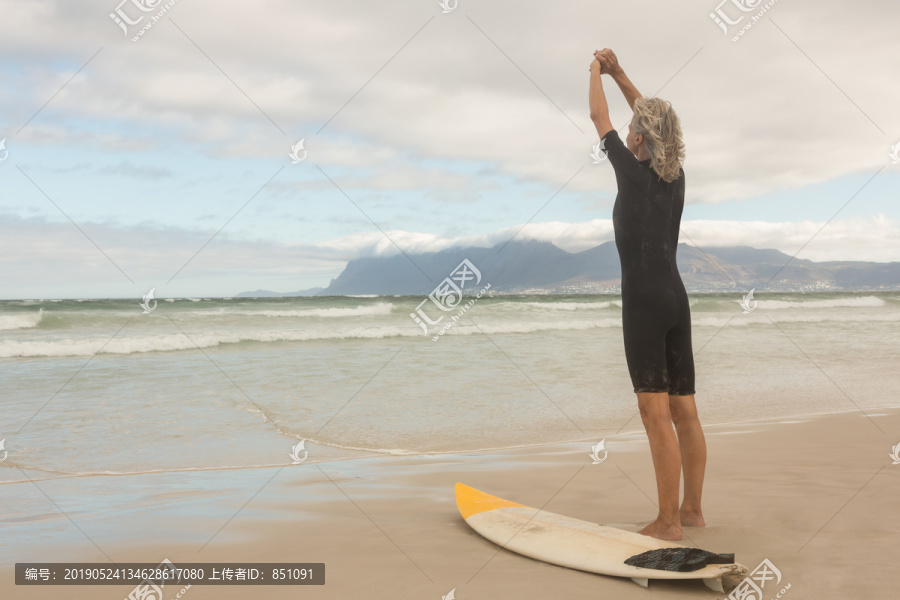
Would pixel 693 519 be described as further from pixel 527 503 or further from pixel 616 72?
pixel 616 72

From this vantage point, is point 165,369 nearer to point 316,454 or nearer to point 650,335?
point 316,454

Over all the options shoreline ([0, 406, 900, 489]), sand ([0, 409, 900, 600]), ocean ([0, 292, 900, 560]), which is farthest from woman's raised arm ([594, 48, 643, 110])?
ocean ([0, 292, 900, 560])

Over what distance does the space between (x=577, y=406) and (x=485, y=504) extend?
4.13m

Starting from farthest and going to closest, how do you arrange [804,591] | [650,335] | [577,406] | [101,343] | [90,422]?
[101,343] → [577,406] → [90,422] → [650,335] → [804,591]

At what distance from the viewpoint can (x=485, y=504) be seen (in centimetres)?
332

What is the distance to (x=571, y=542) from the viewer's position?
2.67 metres

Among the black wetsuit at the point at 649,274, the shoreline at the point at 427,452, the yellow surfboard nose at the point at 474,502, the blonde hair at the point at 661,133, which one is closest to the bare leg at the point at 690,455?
the black wetsuit at the point at 649,274

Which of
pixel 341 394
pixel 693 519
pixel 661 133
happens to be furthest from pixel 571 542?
pixel 341 394

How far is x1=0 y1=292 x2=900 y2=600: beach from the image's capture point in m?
2.64

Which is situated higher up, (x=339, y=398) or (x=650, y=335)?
(x=339, y=398)

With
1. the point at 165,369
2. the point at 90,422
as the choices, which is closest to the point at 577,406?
the point at 90,422

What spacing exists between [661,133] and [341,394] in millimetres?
5753

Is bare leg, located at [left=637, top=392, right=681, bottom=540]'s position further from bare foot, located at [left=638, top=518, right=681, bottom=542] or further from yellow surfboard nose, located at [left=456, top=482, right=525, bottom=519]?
yellow surfboard nose, located at [left=456, top=482, right=525, bottom=519]

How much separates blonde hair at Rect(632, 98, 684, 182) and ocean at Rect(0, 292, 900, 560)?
11.0 feet
